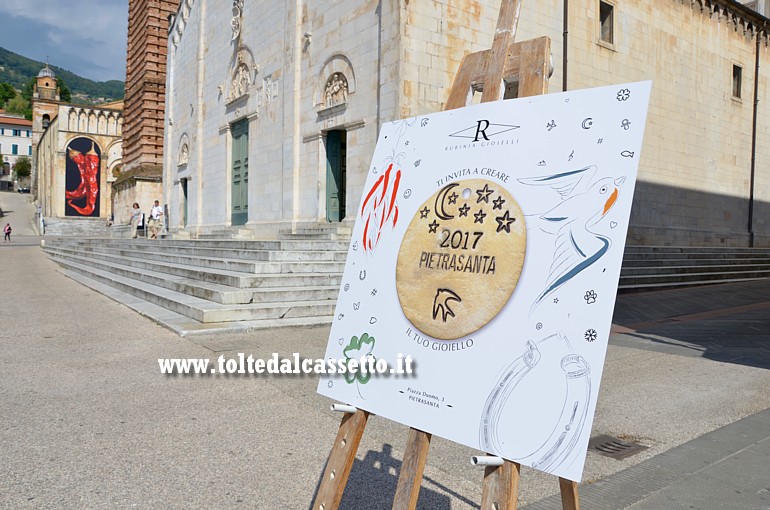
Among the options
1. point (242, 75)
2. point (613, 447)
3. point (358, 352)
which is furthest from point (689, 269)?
point (358, 352)

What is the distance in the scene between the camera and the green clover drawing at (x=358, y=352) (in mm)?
2746

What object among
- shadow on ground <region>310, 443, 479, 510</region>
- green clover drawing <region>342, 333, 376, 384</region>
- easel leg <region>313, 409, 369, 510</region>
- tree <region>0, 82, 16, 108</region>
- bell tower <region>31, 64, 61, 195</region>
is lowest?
shadow on ground <region>310, 443, 479, 510</region>

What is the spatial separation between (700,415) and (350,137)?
11.8m

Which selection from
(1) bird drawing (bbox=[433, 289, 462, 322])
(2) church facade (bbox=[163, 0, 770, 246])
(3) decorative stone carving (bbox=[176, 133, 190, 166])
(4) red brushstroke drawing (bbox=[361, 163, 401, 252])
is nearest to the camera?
(1) bird drawing (bbox=[433, 289, 462, 322])

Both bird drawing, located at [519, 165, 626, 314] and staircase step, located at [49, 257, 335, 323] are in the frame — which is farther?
staircase step, located at [49, 257, 335, 323]

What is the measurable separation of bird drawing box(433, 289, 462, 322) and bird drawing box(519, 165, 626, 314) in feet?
1.21

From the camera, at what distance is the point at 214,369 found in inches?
248

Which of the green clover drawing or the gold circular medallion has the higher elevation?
the gold circular medallion

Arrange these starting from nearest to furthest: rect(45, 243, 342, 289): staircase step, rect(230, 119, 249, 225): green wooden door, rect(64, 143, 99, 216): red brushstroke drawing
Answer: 1. rect(45, 243, 342, 289): staircase step
2. rect(230, 119, 249, 225): green wooden door
3. rect(64, 143, 99, 216): red brushstroke drawing

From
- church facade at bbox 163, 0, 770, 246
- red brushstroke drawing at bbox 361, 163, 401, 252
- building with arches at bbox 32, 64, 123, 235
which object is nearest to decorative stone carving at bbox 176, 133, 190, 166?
church facade at bbox 163, 0, 770, 246

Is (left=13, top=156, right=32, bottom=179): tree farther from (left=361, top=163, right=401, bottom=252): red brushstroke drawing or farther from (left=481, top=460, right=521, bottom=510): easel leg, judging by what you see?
(left=481, top=460, right=521, bottom=510): easel leg

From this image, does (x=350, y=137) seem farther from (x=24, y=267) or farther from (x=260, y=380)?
(x=24, y=267)

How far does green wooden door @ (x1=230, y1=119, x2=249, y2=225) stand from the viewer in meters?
21.6

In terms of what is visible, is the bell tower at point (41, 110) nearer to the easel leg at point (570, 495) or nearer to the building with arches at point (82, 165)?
the building with arches at point (82, 165)
